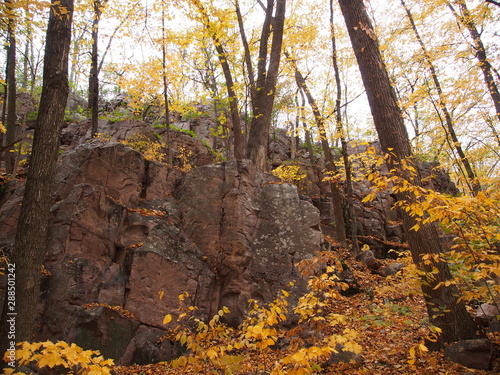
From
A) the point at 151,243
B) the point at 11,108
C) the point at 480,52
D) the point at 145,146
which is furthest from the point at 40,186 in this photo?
the point at 480,52

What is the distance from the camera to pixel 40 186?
4613mm

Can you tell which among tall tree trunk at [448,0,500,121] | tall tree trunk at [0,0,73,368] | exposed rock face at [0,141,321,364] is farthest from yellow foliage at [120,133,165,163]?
tall tree trunk at [448,0,500,121]

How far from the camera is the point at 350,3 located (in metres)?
5.78

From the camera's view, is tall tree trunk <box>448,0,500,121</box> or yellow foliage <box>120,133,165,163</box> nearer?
tall tree trunk <box>448,0,500,121</box>

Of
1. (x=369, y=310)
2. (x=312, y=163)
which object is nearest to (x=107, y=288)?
(x=369, y=310)

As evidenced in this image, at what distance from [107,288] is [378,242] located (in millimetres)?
11663

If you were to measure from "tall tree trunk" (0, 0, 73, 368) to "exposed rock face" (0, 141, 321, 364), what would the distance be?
1963 mm

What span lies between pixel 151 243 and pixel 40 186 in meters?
2.97

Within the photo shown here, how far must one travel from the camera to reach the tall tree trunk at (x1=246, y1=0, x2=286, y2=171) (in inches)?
358

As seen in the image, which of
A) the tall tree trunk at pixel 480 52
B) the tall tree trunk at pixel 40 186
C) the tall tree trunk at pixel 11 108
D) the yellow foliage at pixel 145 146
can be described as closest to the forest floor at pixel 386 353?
the tall tree trunk at pixel 40 186

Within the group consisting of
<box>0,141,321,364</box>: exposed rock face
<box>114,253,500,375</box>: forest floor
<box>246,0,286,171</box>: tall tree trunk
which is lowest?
<box>114,253,500,375</box>: forest floor

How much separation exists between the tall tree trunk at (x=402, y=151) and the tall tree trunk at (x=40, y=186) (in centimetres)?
500

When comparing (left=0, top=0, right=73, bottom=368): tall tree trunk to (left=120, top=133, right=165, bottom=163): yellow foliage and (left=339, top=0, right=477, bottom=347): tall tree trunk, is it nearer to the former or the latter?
(left=339, top=0, right=477, bottom=347): tall tree trunk

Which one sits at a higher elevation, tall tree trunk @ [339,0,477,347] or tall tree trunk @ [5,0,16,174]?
tall tree trunk @ [5,0,16,174]
